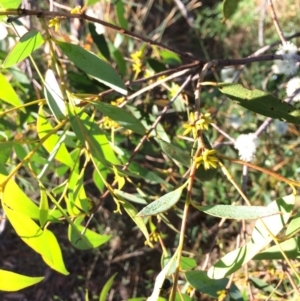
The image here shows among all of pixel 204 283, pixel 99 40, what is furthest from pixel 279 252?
pixel 99 40

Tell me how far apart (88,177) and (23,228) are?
4.17ft

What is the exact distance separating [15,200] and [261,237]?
0.33 m

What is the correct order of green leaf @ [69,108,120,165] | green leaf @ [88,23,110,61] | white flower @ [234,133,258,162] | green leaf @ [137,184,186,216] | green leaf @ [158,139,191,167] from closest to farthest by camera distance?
green leaf @ [137,184,186,216], green leaf @ [69,108,120,165], green leaf @ [158,139,191,167], white flower @ [234,133,258,162], green leaf @ [88,23,110,61]

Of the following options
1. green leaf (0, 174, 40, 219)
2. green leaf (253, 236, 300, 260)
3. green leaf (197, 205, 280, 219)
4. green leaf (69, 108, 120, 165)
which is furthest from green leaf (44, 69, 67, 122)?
green leaf (253, 236, 300, 260)

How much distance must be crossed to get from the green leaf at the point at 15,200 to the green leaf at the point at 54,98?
0.12 meters

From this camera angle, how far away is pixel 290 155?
1863mm

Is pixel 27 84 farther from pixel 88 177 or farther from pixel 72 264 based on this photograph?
pixel 72 264

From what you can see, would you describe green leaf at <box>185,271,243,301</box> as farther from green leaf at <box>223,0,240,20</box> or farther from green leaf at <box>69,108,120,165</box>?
green leaf at <box>223,0,240,20</box>

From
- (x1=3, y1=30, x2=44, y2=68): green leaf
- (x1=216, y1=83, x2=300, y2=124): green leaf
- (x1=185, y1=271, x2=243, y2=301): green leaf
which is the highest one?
(x1=3, y1=30, x2=44, y2=68): green leaf

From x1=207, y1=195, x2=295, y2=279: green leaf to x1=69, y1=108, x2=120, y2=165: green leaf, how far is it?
223mm

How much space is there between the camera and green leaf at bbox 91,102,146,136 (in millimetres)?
766

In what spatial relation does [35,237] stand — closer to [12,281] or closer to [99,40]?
[12,281]

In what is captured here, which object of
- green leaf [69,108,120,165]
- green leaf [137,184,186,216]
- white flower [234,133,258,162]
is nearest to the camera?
green leaf [137,184,186,216]

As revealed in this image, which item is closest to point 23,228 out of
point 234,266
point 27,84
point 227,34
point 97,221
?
point 234,266
